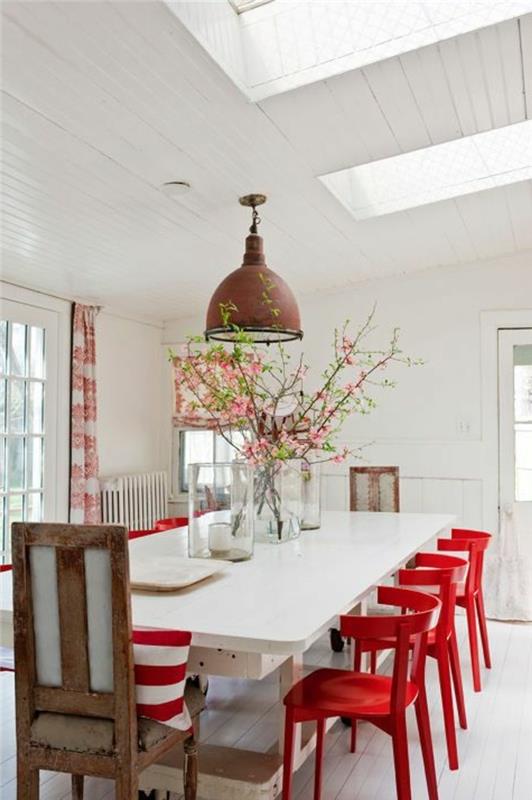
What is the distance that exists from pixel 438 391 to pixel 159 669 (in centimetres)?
437

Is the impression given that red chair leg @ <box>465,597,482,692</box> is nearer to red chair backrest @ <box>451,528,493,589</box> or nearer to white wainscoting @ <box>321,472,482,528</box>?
red chair backrest @ <box>451,528,493,589</box>

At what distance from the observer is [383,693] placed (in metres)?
2.37

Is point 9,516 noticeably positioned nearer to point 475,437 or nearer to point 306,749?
point 306,749

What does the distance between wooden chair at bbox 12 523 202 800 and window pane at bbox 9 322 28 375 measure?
2893 millimetres

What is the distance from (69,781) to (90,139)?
95.8 inches

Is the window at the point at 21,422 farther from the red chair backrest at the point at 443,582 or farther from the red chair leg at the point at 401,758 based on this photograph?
the red chair leg at the point at 401,758

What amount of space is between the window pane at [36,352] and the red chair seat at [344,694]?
3.05 metres

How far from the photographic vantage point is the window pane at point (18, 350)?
4.63 m

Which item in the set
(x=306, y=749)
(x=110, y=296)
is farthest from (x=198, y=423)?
(x=306, y=749)

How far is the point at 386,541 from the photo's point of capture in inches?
135

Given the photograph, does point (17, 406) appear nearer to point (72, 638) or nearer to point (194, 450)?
point (194, 450)

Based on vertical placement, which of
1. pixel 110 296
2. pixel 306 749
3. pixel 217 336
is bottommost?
pixel 306 749

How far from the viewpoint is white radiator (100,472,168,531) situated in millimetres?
5410

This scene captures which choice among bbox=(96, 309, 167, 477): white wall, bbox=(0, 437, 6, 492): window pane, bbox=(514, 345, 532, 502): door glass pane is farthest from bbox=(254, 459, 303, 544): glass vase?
bbox=(514, 345, 532, 502): door glass pane
